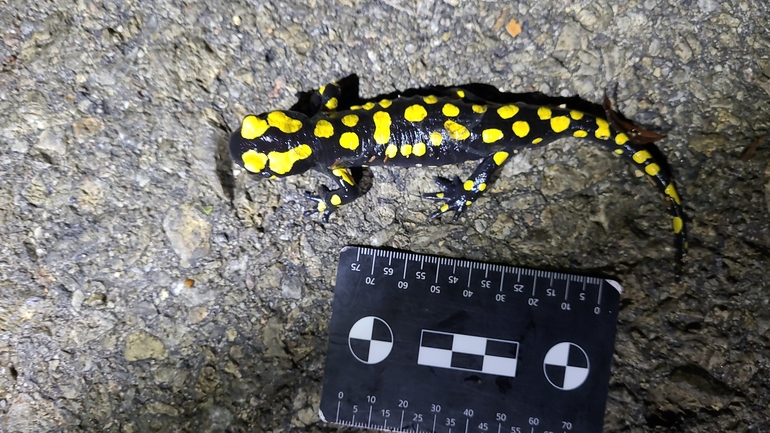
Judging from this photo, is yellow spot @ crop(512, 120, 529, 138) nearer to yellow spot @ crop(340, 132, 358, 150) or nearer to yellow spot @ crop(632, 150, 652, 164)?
yellow spot @ crop(632, 150, 652, 164)

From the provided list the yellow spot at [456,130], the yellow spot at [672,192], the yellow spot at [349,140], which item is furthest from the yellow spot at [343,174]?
the yellow spot at [672,192]

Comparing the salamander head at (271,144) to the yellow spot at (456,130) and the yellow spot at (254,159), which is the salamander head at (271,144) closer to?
the yellow spot at (254,159)

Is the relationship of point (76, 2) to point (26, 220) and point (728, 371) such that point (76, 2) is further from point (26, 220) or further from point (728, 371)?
point (728, 371)

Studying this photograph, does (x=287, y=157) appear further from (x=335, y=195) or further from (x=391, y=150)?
(x=391, y=150)

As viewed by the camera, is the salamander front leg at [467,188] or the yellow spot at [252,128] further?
the salamander front leg at [467,188]

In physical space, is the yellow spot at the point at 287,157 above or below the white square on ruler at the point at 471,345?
above

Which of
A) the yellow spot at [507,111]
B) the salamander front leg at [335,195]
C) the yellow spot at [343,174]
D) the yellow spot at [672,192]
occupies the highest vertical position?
the yellow spot at [507,111]

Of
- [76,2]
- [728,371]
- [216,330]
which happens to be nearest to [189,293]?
[216,330]
